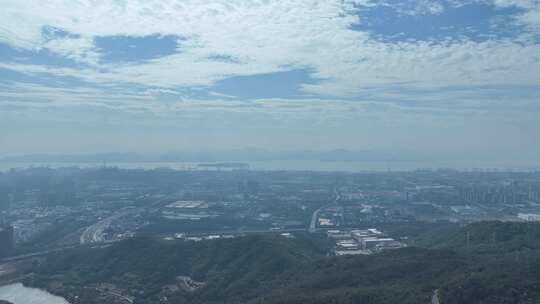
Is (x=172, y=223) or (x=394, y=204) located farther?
(x=394, y=204)

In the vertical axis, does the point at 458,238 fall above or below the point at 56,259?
above

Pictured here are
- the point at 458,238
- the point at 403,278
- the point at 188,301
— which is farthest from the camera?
the point at 458,238

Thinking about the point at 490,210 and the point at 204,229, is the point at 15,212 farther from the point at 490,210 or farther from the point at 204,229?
the point at 490,210

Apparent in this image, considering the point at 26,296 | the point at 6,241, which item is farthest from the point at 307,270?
the point at 6,241

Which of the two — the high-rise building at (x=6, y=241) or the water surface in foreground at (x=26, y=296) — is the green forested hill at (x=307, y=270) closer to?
the water surface in foreground at (x=26, y=296)

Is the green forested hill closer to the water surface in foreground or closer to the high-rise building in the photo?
the water surface in foreground

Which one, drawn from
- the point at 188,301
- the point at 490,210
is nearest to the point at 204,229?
the point at 188,301

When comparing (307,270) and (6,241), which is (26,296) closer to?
(6,241)

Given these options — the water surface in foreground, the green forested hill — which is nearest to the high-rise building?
the green forested hill
